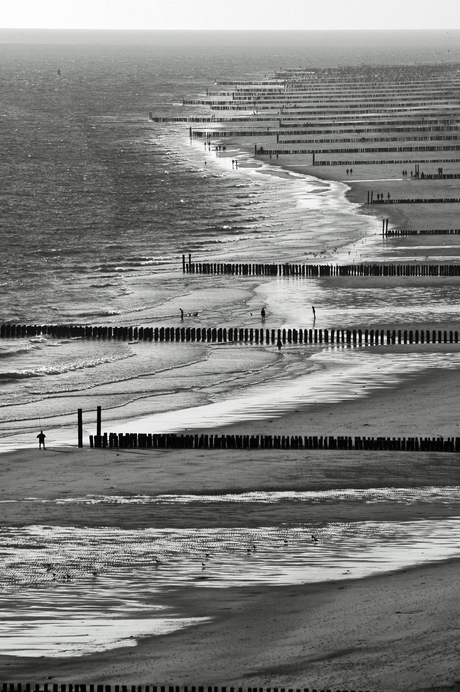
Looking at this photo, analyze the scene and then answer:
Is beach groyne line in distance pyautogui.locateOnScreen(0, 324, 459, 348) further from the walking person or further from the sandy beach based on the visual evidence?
the walking person

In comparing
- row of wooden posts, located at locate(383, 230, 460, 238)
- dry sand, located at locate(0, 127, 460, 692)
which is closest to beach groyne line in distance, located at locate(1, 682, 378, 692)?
dry sand, located at locate(0, 127, 460, 692)

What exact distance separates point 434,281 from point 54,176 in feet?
232

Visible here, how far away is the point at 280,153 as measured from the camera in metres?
141

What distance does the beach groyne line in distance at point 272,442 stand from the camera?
118ft

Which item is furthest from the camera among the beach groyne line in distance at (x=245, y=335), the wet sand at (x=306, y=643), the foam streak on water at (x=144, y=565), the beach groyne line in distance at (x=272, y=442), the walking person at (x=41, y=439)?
the beach groyne line in distance at (x=245, y=335)

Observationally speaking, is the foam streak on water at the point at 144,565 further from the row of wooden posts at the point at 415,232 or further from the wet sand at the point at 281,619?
the row of wooden posts at the point at 415,232

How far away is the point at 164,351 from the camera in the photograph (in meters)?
53.6

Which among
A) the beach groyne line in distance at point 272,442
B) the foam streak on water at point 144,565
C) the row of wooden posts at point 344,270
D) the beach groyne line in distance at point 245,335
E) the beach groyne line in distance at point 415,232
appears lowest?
the foam streak on water at point 144,565

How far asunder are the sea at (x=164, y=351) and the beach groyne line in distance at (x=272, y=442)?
263cm

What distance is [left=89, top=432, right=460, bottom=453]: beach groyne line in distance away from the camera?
118ft

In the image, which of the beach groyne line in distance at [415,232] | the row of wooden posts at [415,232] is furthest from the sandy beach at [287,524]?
the row of wooden posts at [415,232]

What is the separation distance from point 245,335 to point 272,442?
61.9 ft

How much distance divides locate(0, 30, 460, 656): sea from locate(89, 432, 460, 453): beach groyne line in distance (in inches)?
104

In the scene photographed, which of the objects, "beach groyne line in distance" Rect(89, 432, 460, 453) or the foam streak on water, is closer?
the foam streak on water
